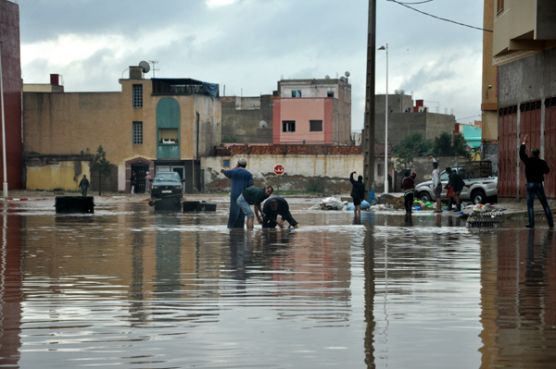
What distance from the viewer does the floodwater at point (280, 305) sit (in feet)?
25.0

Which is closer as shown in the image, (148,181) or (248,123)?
(148,181)

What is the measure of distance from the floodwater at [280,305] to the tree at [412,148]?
232 ft

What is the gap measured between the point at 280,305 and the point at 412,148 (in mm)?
91482

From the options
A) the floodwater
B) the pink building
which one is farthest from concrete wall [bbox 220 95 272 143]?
the floodwater

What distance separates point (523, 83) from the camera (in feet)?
113

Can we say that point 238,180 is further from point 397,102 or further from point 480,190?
point 397,102

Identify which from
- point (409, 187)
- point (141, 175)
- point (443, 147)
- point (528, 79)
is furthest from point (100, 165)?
point (528, 79)

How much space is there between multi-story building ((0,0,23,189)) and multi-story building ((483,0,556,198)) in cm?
4324

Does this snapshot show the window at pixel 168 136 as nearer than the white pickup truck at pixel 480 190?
No

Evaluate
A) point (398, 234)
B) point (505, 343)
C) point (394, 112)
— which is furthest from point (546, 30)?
point (394, 112)

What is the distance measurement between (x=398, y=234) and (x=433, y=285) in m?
11.3

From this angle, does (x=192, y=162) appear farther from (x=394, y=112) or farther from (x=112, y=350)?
(x=112, y=350)

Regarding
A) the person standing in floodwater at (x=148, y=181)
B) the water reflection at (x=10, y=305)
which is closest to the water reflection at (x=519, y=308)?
the water reflection at (x=10, y=305)

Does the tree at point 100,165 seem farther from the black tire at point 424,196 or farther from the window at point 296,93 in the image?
the black tire at point 424,196
